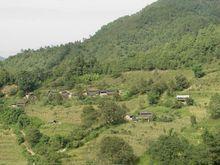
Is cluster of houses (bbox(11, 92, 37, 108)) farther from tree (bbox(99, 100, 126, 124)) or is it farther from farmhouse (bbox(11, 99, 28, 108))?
tree (bbox(99, 100, 126, 124))

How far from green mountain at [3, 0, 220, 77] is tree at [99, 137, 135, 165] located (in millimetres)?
25354

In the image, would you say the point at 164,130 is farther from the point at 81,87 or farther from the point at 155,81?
the point at 81,87

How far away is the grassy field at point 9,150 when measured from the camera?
1553 inches

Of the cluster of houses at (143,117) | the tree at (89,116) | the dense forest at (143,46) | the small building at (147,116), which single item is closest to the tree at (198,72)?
the dense forest at (143,46)

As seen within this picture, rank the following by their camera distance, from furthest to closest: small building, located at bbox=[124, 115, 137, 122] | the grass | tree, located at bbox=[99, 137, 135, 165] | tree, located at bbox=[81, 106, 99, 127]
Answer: small building, located at bbox=[124, 115, 137, 122] < tree, located at bbox=[81, 106, 99, 127] < the grass < tree, located at bbox=[99, 137, 135, 165]

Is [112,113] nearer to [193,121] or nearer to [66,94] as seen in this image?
[193,121]

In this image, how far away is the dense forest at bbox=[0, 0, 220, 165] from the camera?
35000 mm

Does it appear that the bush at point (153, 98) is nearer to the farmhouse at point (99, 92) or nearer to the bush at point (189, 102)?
the bush at point (189, 102)

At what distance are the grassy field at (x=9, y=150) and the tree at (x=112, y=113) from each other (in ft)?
25.4

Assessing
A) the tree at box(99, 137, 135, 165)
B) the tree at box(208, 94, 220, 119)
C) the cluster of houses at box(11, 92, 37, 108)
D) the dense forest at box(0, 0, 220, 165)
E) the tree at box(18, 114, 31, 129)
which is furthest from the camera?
the cluster of houses at box(11, 92, 37, 108)

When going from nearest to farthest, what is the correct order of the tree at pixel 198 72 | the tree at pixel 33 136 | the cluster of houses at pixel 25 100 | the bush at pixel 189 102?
1. the tree at pixel 33 136
2. the bush at pixel 189 102
3. the cluster of houses at pixel 25 100
4. the tree at pixel 198 72

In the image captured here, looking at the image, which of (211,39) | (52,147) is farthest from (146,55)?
(52,147)

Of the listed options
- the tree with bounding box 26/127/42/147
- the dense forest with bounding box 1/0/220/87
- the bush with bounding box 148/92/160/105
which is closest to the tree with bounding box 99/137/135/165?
the tree with bounding box 26/127/42/147

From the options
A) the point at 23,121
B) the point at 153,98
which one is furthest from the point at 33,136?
the point at 153,98
